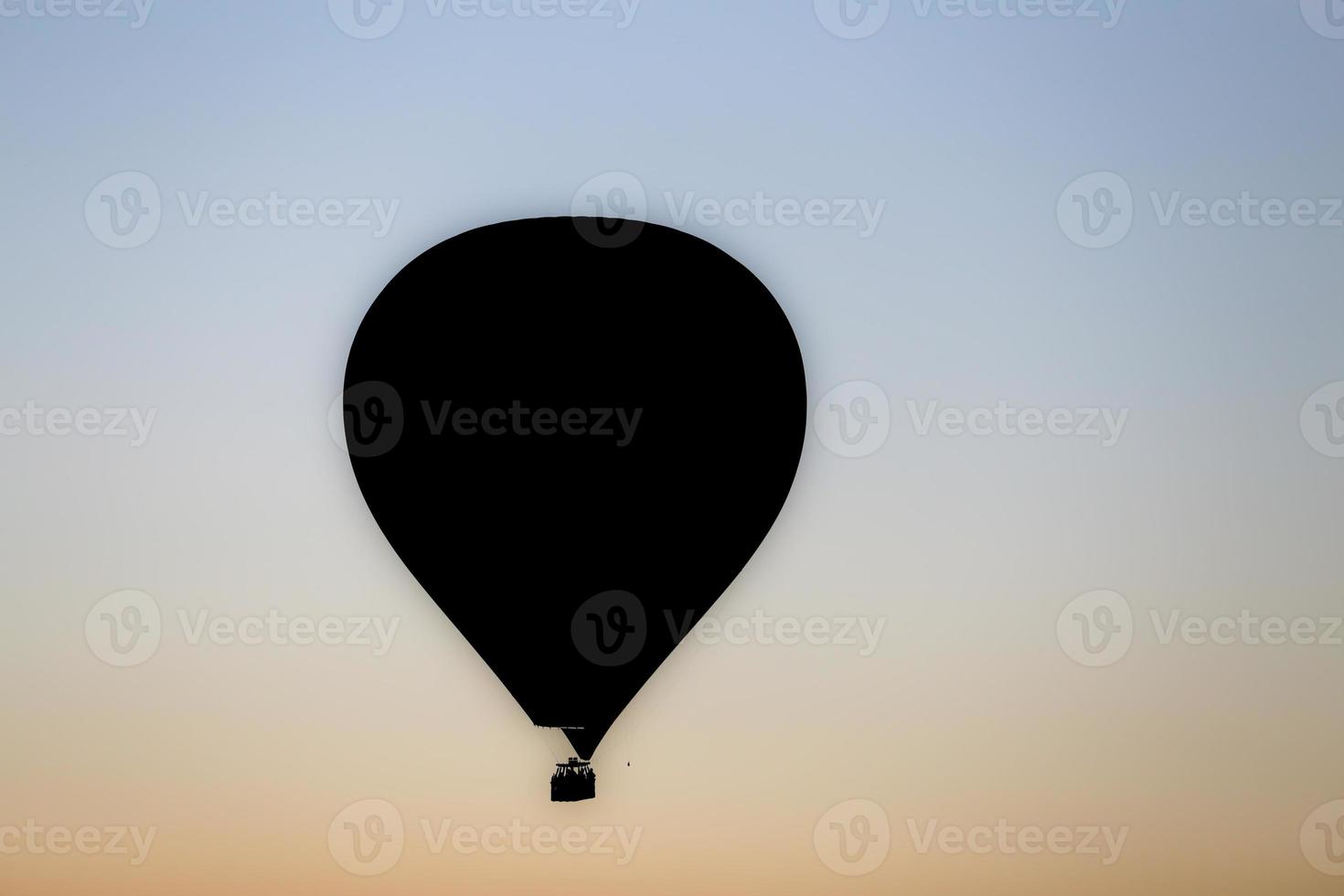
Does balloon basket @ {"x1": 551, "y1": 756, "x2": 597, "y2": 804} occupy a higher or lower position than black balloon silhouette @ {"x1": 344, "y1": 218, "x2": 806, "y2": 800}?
lower

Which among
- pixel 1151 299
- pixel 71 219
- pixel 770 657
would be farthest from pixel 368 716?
pixel 1151 299

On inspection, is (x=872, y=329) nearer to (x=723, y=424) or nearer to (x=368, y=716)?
(x=723, y=424)

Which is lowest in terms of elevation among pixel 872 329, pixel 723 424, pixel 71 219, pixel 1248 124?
pixel 723 424

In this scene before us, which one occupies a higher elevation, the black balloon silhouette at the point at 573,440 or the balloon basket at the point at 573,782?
the black balloon silhouette at the point at 573,440
